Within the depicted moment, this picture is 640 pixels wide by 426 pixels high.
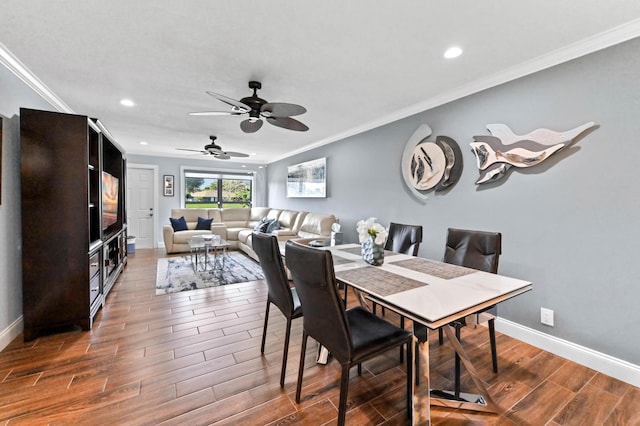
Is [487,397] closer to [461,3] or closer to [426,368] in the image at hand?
[426,368]

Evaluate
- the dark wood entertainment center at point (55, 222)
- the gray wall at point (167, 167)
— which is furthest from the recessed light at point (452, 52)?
the gray wall at point (167, 167)

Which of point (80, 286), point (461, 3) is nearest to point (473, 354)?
point (461, 3)

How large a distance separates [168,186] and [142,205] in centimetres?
77

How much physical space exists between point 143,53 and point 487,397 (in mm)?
3464

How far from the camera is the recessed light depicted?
2096 millimetres

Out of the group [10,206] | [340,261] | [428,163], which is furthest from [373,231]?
[10,206]

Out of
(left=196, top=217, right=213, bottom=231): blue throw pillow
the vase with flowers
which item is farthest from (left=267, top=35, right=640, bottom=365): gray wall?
(left=196, top=217, right=213, bottom=231): blue throw pillow

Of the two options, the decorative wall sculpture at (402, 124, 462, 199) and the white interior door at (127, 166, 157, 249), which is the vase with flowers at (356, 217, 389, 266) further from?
the white interior door at (127, 166, 157, 249)

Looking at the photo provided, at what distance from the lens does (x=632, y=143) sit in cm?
182

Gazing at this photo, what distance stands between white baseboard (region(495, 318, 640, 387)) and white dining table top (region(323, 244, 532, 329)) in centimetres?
102

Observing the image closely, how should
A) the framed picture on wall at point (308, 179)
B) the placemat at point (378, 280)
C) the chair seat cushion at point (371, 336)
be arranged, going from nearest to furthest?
the chair seat cushion at point (371, 336) → the placemat at point (378, 280) → the framed picture on wall at point (308, 179)

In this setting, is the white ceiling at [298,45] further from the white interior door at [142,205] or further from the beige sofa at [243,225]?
the white interior door at [142,205]

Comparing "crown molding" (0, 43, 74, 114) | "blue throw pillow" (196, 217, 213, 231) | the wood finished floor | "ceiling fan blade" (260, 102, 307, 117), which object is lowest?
the wood finished floor

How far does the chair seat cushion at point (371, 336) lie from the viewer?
1.38 m
